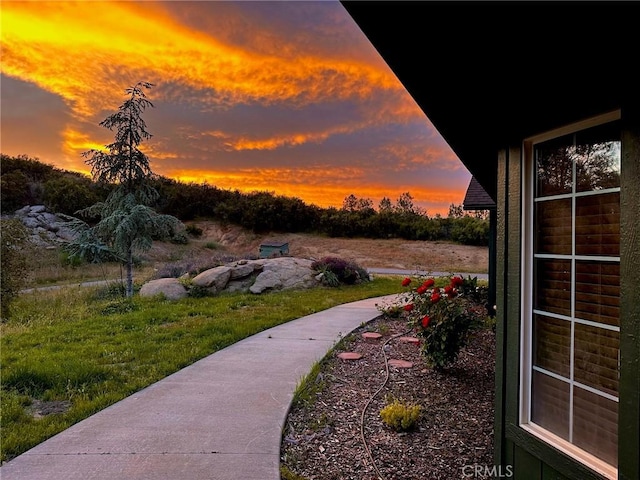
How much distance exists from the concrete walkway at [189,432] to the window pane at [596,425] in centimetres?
158

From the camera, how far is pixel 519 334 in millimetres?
1942

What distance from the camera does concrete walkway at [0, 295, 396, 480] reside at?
230cm

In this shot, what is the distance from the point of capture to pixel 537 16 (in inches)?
48.6

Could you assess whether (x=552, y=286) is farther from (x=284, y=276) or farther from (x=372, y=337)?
(x=284, y=276)

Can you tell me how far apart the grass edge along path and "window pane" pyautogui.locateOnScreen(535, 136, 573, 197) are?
3494 millimetres

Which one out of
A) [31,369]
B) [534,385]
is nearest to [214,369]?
[31,369]

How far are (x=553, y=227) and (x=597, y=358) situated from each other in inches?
23.7

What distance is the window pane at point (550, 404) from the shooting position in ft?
5.69

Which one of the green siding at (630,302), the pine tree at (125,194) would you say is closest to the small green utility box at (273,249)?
the pine tree at (125,194)

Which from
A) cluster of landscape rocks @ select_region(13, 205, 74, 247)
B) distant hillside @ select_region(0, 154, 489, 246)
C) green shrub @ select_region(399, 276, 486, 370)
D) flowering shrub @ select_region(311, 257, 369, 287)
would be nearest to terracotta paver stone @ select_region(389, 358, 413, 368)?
green shrub @ select_region(399, 276, 486, 370)

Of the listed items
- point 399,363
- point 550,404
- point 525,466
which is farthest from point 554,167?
point 399,363

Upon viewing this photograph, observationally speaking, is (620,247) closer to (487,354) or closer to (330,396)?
(330,396)

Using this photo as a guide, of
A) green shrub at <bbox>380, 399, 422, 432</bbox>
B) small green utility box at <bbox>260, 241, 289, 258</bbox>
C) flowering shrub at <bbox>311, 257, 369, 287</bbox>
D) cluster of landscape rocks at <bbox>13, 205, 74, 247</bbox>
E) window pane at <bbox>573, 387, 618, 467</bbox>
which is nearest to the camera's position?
window pane at <bbox>573, 387, 618, 467</bbox>

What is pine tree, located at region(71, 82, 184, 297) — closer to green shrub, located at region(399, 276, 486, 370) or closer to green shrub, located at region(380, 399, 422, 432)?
green shrub, located at region(399, 276, 486, 370)
